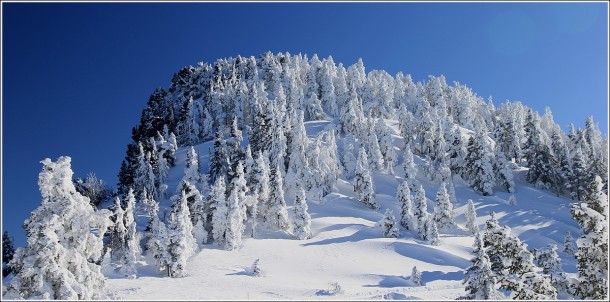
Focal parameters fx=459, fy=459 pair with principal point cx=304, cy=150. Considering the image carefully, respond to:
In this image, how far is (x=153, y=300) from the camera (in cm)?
3666

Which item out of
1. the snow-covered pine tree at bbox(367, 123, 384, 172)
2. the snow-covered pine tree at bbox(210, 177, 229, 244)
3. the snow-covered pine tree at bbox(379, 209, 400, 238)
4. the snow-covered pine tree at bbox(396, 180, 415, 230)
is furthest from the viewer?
the snow-covered pine tree at bbox(367, 123, 384, 172)

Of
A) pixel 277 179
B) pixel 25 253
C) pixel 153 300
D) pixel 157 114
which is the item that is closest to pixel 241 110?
pixel 157 114

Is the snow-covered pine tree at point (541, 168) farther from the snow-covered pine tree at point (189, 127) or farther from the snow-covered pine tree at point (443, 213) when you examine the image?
the snow-covered pine tree at point (189, 127)

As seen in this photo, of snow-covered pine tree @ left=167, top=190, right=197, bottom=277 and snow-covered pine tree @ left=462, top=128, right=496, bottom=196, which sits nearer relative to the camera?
snow-covered pine tree @ left=167, top=190, right=197, bottom=277

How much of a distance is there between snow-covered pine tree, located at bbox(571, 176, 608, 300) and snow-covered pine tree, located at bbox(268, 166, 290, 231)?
151ft

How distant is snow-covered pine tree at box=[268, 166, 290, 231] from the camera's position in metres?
64.9

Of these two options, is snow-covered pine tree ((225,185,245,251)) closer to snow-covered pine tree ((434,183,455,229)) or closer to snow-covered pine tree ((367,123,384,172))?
snow-covered pine tree ((434,183,455,229))

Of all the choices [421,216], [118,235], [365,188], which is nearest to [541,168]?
[421,216]

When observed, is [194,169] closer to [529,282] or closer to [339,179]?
[339,179]

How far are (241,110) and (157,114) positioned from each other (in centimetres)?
2800

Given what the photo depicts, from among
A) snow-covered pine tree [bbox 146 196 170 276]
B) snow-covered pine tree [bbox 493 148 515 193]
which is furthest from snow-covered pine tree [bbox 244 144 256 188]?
snow-covered pine tree [bbox 493 148 515 193]

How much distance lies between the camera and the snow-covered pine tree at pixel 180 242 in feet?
161

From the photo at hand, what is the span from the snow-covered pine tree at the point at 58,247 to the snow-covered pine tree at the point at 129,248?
23.2 metres

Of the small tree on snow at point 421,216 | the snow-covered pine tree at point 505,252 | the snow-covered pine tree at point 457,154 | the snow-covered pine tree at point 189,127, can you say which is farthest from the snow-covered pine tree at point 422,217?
the snow-covered pine tree at point 189,127
